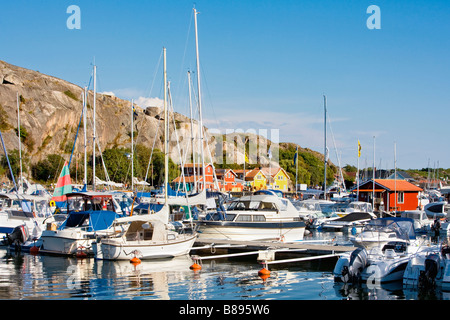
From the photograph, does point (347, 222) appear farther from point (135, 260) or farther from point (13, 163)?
point (13, 163)

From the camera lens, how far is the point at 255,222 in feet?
98.3

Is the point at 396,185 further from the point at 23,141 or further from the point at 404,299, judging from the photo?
the point at 23,141

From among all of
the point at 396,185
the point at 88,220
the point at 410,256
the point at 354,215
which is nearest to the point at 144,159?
the point at 396,185

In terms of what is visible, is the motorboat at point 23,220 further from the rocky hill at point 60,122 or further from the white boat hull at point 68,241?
the rocky hill at point 60,122

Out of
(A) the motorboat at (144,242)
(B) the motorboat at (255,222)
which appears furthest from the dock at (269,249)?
(A) the motorboat at (144,242)

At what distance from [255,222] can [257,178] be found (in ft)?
280

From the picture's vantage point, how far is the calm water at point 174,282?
17547 millimetres

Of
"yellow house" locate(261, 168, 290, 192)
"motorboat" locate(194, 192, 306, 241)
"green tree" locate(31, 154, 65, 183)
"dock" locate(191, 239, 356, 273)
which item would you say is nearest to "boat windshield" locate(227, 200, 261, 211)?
"motorboat" locate(194, 192, 306, 241)

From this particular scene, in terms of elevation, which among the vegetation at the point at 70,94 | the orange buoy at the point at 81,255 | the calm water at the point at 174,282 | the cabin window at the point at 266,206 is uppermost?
the vegetation at the point at 70,94

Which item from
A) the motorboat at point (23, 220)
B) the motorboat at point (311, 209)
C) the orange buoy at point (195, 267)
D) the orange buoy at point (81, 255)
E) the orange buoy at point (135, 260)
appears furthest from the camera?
the motorboat at point (311, 209)

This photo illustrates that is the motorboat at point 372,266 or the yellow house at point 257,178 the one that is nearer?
the motorboat at point 372,266

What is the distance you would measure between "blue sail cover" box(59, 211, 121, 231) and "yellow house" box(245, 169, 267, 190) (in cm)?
8458

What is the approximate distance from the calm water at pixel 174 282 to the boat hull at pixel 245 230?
3.55m
